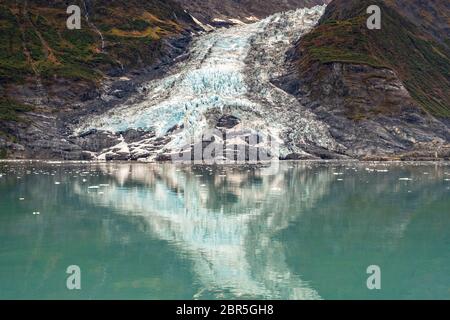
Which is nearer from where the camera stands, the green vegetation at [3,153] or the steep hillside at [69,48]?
the green vegetation at [3,153]

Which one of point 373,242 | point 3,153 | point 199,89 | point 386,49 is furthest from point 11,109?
point 373,242

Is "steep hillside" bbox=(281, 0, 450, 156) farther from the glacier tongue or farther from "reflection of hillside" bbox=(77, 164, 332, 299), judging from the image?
"reflection of hillside" bbox=(77, 164, 332, 299)

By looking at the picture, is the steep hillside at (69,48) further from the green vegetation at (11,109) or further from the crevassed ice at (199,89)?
the crevassed ice at (199,89)

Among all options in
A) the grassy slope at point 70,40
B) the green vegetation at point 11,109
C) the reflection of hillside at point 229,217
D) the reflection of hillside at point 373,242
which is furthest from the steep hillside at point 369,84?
the reflection of hillside at point 373,242

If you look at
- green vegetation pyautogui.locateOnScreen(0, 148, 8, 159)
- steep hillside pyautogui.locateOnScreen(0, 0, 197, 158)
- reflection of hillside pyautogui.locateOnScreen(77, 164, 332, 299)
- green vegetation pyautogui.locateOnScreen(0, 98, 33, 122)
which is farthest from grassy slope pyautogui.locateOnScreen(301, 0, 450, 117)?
reflection of hillside pyautogui.locateOnScreen(77, 164, 332, 299)

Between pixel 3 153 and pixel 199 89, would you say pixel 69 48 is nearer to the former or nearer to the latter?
pixel 199 89
